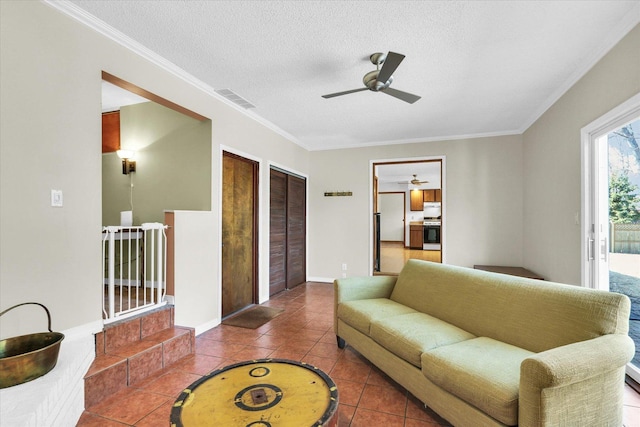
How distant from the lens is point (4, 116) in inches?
71.3

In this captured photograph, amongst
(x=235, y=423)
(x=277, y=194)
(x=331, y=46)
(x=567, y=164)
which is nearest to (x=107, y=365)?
(x=235, y=423)

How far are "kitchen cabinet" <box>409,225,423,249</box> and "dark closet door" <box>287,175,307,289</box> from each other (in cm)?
598

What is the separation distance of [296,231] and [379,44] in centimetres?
379

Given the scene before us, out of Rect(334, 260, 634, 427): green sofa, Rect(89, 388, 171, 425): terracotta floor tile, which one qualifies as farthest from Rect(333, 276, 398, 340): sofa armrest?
Rect(89, 388, 171, 425): terracotta floor tile

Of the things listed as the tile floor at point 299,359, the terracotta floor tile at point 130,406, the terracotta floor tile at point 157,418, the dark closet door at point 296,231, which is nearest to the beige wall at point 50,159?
the terracotta floor tile at point 130,406

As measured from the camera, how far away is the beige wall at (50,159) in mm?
1841

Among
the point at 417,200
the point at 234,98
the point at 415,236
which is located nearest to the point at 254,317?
the point at 234,98

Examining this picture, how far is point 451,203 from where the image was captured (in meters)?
5.30

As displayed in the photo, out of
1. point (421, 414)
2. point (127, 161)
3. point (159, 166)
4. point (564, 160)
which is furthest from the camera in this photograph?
point (127, 161)

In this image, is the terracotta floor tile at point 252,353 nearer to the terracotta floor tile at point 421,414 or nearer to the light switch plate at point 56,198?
the terracotta floor tile at point 421,414

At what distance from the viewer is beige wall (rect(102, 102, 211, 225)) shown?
11.6ft

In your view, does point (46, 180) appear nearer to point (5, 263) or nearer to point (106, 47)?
point (5, 263)

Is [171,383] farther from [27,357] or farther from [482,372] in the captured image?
[482,372]

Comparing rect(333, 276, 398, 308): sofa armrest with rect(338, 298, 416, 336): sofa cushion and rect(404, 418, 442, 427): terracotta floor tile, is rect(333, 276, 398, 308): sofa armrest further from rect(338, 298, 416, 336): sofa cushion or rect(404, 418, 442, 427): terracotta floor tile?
rect(404, 418, 442, 427): terracotta floor tile
